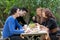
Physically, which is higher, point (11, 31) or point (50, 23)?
point (50, 23)

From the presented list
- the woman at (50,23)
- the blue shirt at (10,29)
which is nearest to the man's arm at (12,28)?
the blue shirt at (10,29)

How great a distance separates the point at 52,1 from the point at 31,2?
2.46ft

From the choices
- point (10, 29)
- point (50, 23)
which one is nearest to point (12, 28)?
point (10, 29)

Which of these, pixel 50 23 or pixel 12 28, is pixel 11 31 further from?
pixel 50 23

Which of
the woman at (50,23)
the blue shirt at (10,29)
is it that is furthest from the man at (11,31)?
the woman at (50,23)

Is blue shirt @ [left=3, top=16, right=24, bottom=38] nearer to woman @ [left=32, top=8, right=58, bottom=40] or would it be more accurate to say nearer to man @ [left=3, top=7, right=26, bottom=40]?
man @ [left=3, top=7, right=26, bottom=40]

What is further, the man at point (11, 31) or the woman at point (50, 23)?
the woman at point (50, 23)

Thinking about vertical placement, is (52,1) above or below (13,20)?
above

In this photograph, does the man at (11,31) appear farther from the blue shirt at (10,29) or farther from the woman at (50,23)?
the woman at (50,23)

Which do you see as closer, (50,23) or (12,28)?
(12,28)

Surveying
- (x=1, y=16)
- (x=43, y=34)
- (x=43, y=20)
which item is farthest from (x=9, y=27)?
(x=1, y=16)

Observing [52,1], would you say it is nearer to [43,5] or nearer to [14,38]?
[43,5]

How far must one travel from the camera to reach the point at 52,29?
6348 millimetres

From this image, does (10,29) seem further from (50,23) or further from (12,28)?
(50,23)
